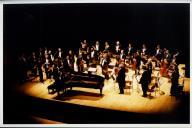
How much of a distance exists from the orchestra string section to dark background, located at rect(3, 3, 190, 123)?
7 cm

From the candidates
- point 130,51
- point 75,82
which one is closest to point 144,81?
point 130,51

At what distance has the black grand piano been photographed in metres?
3.60

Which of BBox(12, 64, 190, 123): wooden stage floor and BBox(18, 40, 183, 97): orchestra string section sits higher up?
BBox(18, 40, 183, 97): orchestra string section

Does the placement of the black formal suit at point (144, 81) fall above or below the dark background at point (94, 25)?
below

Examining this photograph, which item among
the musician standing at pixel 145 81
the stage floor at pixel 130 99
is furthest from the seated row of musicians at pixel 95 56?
the stage floor at pixel 130 99

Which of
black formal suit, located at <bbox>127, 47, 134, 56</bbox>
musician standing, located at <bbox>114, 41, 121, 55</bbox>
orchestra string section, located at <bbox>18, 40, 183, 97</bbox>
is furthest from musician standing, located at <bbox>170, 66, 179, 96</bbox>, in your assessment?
musician standing, located at <bbox>114, 41, 121, 55</bbox>

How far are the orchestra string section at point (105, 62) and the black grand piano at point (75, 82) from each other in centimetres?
4

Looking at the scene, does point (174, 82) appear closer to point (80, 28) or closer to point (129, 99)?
point (129, 99)

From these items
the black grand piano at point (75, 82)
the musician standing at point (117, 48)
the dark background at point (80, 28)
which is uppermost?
the dark background at point (80, 28)

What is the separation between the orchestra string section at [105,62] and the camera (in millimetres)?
3539

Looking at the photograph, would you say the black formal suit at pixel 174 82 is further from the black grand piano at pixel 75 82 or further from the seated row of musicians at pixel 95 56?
the black grand piano at pixel 75 82

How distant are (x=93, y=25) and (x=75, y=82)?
2.68 feet

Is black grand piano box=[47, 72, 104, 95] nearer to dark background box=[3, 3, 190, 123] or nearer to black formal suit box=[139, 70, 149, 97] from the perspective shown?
dark background box=[3, 3, 190, 123]

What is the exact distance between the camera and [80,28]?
11.8ft
